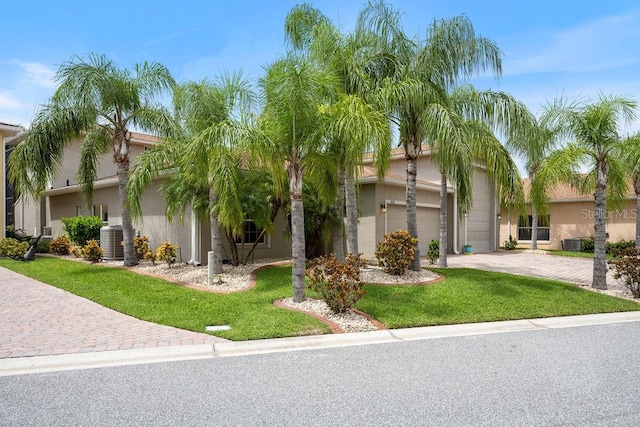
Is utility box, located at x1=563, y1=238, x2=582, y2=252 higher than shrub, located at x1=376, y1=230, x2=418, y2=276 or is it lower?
lower

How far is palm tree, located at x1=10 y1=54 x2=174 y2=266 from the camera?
12.0 meters

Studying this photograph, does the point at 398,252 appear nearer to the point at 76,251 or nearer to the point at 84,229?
the point at 76,251

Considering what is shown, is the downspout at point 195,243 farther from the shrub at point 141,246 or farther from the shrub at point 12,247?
the shrub at point 12,247

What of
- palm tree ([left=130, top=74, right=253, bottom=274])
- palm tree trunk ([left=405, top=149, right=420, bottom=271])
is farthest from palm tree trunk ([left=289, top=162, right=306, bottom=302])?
palm tree trunk ([left=405, top=149, right=420, bottom=271])

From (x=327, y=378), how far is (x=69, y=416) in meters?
2.52

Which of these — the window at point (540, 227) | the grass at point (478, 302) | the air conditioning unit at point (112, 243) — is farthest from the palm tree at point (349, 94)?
the window at point (540, 227)

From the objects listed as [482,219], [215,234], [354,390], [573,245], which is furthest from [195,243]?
[573,245]

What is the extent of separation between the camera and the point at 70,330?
695cm

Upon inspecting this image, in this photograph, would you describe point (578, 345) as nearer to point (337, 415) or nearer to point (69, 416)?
point (337, 415)

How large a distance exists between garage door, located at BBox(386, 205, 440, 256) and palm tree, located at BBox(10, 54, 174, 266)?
348 inches

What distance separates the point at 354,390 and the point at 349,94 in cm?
811

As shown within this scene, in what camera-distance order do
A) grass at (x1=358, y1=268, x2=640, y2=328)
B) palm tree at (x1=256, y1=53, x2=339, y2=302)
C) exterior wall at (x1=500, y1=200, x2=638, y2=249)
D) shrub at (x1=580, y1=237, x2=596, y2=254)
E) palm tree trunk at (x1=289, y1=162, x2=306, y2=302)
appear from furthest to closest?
shrub at (x1=580, y1=237, x2=596, y2=254), exterior wall at (x1=500, y1=200, x2=638, y2=249), palm tree trunk at (x1=289, y1=162, x2=306, y2=302), palm tree at (x1=256, y1=53, x2=339, y2=302), grass at (x1=358, y1=268, x2=640, y2=328)

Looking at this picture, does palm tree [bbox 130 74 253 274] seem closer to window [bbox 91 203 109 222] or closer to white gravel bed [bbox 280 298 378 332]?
white gravel bed [bbox 280 298 378 332]

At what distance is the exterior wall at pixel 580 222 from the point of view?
22797 mm
